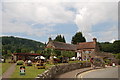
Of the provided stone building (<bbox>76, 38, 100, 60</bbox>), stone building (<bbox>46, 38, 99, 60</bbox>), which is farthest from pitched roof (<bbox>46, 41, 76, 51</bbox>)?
stone building (<bbox>76, 38, 100, 60</bbox>)

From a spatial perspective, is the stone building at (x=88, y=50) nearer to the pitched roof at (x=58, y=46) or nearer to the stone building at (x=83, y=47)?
the stone building at (x=83, y=47)

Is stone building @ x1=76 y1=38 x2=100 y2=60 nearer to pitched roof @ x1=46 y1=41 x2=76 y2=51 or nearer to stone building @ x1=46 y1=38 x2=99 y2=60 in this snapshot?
stone building @ x1=46 y1=38 x2=99 y2=60

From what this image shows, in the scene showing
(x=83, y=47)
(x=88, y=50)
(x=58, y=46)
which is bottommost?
(x=88, y=50)

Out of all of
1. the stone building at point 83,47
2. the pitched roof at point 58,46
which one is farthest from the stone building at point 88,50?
the pitched roof at point 58,46

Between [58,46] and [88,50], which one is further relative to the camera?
[88,50]

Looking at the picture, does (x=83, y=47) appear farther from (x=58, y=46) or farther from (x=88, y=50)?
(x=58, y=46)

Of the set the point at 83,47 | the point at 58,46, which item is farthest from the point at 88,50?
the point at 58,46

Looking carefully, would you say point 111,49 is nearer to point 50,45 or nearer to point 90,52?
point 90,52

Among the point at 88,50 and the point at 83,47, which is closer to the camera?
the point at 88,50

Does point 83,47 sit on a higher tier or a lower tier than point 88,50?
higher

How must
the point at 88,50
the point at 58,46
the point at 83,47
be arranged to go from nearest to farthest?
the point at 58,46
the point at 88,50
the point at 83,47

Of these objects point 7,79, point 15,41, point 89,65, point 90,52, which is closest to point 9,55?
point 89,65

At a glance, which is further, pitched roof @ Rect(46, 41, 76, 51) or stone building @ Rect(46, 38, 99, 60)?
pitched roof @ Rect(46, 41, 76, 51)

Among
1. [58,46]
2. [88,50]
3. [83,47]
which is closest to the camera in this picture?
[58,46]
